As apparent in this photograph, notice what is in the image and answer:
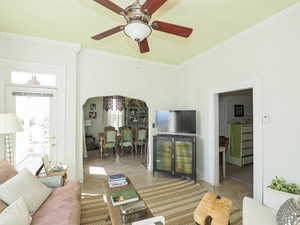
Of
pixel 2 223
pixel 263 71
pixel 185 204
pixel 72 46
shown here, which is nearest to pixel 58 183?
pixel 2 223

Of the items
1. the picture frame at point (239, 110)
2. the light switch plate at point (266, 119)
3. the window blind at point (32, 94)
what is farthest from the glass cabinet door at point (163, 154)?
the picture frame at point (239, 110)

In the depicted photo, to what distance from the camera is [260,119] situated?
7.71 ft

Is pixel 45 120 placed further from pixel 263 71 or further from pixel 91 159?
pixel 263 71

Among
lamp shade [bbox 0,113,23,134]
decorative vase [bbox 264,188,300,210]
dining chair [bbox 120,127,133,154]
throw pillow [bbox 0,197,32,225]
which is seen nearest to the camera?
throw pillow [bbox 0,197,32,225]

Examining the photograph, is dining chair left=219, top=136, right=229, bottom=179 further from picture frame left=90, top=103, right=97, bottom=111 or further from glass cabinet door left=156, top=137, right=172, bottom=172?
picture frame left=90, top=103, right=97, bottom=111

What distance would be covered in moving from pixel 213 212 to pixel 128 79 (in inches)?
126

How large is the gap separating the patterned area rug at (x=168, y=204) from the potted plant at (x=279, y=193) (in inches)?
21.6

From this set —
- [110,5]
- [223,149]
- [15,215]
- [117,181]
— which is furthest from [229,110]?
[15,215]

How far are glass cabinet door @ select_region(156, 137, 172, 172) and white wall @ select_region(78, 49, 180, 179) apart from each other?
393 mm

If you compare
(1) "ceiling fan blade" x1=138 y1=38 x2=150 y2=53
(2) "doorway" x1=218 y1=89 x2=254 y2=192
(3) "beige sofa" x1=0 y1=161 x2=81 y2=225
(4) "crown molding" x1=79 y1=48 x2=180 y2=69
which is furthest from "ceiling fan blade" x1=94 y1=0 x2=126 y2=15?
(2) "doorway" x1=218 y1=89 x2=254 y2=192

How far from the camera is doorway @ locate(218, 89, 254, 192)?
12.1 feet

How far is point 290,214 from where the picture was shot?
123 centimetres

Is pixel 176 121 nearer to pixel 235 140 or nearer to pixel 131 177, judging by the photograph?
pixel 131 177

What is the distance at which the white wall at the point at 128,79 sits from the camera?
3366 millimetres
